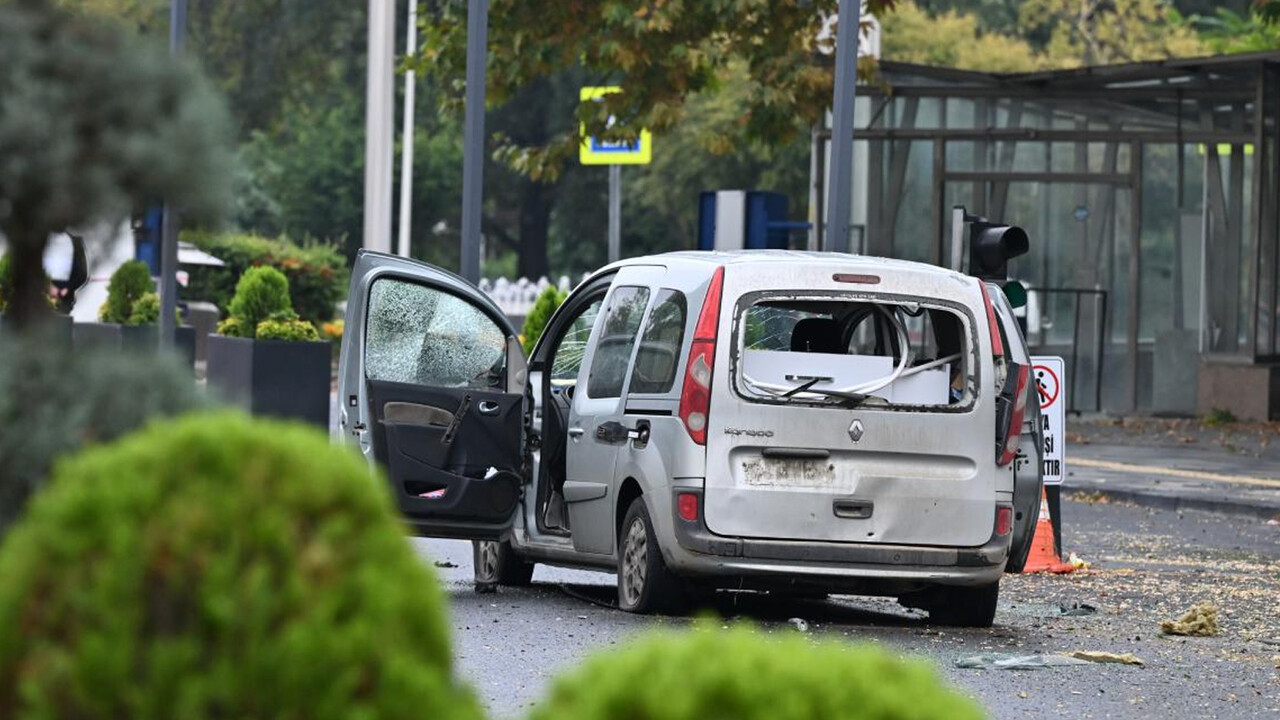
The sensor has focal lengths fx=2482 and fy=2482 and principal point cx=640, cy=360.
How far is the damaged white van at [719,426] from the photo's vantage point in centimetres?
1079

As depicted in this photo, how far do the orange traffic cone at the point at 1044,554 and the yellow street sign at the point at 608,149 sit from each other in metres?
12.3

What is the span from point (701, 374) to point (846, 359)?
0.85 m

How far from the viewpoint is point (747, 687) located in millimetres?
2977

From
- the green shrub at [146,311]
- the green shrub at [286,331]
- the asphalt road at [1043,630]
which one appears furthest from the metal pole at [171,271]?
the asphalt road at [1043,630]

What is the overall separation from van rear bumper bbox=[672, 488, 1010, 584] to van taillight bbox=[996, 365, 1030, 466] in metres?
0.50

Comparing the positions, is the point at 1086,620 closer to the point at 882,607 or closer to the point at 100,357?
the point at 882,607

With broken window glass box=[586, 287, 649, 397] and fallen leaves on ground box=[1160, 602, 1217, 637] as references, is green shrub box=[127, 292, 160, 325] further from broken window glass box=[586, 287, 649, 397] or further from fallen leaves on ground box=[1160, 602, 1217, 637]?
fallen leaves on ground box=[1160, 602, 1217, 637]

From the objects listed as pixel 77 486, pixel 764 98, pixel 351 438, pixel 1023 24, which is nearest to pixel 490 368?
pixel 351 438

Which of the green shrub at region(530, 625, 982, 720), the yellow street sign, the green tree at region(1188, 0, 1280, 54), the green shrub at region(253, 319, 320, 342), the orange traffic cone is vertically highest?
the green tree at region(1188, 0, 1280, 54)

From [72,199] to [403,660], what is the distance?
1247mm

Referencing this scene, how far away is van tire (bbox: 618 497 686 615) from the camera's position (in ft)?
36.1

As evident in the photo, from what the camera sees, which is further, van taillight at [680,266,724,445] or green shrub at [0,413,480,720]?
van taillight at [680,266,724,445]

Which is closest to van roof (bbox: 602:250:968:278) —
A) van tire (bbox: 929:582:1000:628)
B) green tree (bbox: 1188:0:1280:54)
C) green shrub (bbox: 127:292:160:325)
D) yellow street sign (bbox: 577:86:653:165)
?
van tire (bbox: 929:582:1000:628)

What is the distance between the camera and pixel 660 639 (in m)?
3.15
